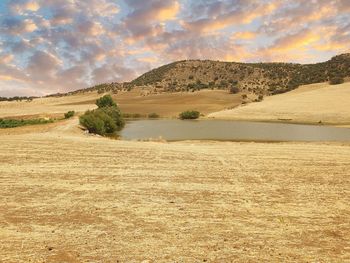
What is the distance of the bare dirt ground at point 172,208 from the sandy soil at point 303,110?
197 feet

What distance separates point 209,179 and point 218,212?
5.91 metres

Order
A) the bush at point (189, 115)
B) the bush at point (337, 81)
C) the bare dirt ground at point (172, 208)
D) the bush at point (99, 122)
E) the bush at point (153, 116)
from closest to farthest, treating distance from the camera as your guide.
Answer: the bare dirt ground at point (172, 208) < the bush at point (99, 122) < the bush at point (189, 115) < the bush at point (153, 116) < the bush at point (337, 81)

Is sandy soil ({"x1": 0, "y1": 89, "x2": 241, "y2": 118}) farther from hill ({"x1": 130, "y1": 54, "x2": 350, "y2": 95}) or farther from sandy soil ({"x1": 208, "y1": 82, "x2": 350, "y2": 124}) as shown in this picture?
hill ({"x1": 130, "y1": 54, "x2": 350, "y2": 95})

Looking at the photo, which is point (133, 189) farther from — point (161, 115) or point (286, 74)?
point (286, 74)

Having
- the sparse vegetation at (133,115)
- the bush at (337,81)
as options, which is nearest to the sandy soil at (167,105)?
the sparse vegetation at (133,115)

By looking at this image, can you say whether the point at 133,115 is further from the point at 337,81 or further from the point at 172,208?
the point at 172,208

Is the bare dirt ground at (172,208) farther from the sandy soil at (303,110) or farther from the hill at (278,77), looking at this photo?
the hill at (278,77)

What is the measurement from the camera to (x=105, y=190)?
1883cm

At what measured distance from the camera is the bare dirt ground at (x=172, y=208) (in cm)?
1199

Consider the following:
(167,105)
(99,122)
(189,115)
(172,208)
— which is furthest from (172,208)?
(167,105)

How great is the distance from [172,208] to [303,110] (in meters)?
82.7

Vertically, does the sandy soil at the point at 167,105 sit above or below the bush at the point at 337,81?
below

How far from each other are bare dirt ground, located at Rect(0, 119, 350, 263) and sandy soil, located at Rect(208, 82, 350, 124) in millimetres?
59966

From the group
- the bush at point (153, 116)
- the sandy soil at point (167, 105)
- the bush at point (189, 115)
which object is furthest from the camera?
the sandy soil at point (167, 105)
